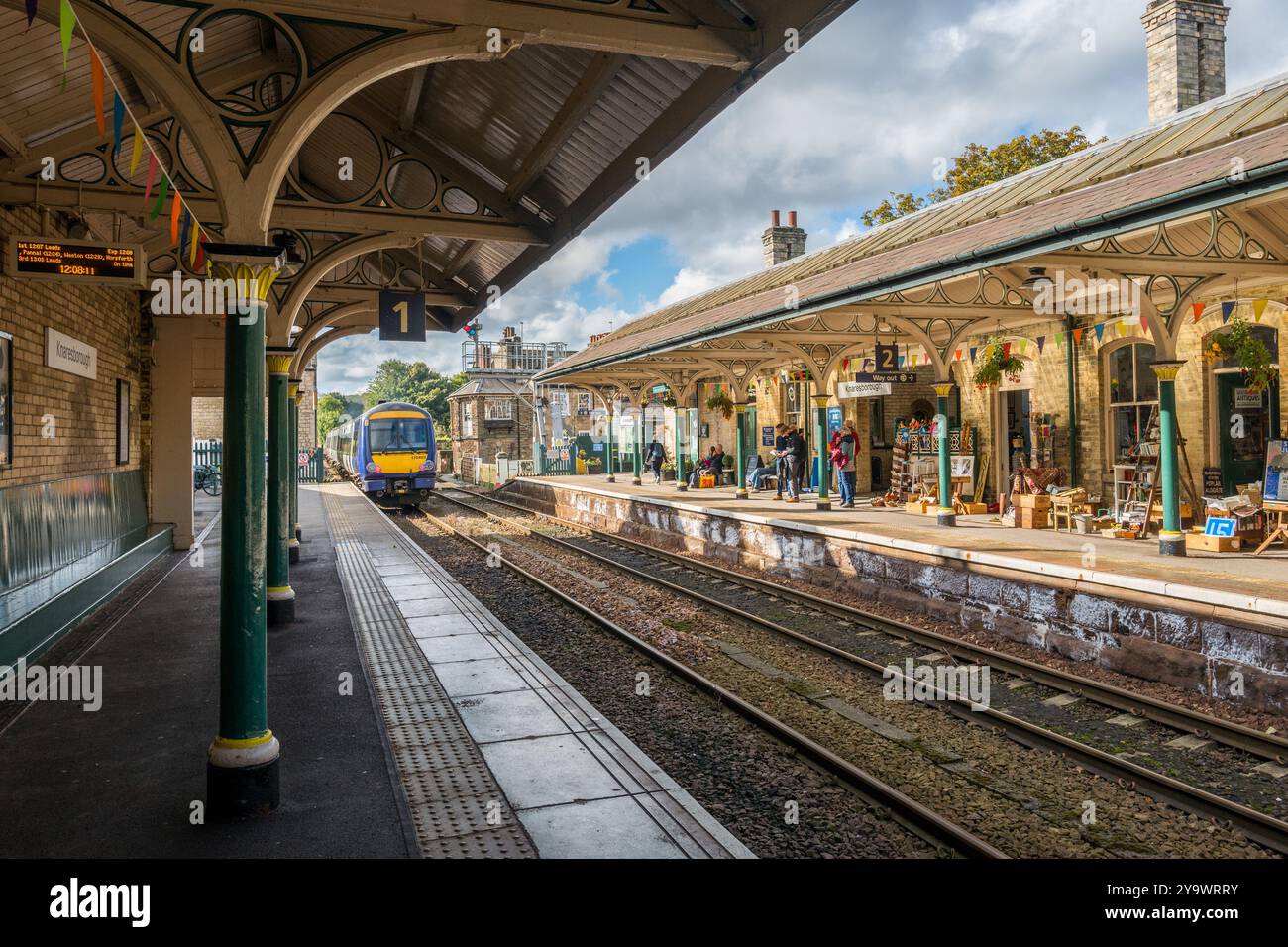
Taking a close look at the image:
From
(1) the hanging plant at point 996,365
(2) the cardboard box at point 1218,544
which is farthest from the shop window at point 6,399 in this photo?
(1) the hanging plant at point 996,365

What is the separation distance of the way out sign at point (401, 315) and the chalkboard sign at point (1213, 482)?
31.2ft

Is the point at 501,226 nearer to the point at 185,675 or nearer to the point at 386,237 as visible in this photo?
the point at 386,237

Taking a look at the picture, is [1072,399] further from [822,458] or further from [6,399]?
[6,399]

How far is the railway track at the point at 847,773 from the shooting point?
4.34 metres

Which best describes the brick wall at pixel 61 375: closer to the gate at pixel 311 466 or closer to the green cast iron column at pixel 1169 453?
the green cast iron column at pixel 1169 453

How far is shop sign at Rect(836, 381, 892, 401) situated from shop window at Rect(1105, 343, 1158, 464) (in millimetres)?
4230

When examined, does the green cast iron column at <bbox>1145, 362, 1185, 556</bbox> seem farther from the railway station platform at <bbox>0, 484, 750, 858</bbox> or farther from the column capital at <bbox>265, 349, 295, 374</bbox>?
the column capital at <bbox>265, 349, 295, 374</bbox>

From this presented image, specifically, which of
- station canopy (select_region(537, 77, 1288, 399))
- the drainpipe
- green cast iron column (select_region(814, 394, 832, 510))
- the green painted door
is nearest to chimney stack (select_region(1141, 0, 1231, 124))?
station canopy (select_region(537, 77, 1288, 399))

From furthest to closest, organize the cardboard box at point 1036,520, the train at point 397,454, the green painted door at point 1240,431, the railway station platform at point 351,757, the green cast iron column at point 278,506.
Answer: the train at point 397,454 < the cardboard box at point 1036,520 < the green painted door at point 1240,431 < the green cast iron column at point 278,506 < the railway station platform at point 351,757

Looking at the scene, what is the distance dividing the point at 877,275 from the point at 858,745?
6135mm

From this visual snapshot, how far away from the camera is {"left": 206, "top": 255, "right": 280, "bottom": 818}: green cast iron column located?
4020 millimetres

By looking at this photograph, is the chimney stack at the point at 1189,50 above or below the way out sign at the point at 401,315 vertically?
above

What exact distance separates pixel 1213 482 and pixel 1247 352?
202 cm

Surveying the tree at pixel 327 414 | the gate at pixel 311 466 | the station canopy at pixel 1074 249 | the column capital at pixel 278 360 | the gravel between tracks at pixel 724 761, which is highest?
the tree at pixel 327 414
